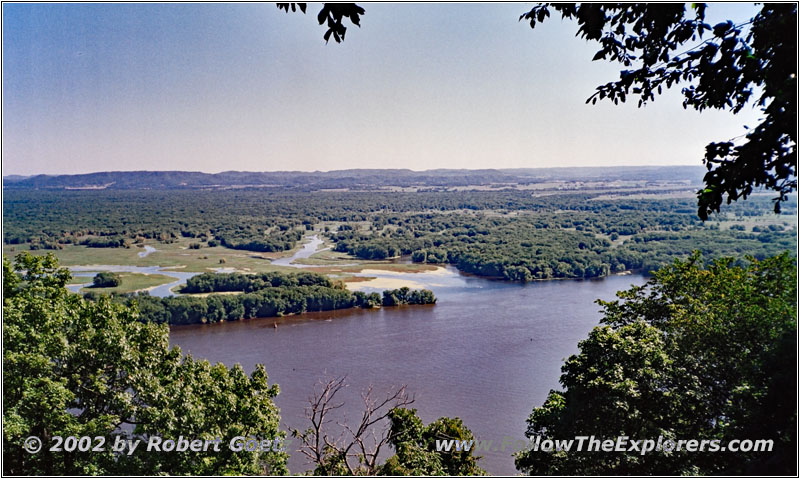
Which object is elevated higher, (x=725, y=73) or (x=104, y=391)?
(x=725, y=73)

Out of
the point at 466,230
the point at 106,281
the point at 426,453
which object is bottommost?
the point at 466,230

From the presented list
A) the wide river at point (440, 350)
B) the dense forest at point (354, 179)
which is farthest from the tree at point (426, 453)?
the dense forest at point (354, 179)

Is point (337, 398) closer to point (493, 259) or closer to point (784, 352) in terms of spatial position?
point (784, 352)

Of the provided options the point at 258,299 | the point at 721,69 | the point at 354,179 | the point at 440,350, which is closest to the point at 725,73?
the point at 721,69

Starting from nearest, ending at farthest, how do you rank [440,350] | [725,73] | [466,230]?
[725,73], [440,350], [466,230]

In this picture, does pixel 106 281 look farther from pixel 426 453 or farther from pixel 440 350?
pixel 426 453

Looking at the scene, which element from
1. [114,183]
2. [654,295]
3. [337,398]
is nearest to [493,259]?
[337,398]

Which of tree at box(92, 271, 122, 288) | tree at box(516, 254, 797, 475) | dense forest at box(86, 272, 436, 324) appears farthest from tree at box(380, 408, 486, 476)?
tree at box(92, 271, 122, 288)

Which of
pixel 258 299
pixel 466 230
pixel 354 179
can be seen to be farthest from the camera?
pixel 354 179

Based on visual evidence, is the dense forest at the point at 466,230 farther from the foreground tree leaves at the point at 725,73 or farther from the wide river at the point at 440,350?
the foreground tree leaves at the point at 725,73

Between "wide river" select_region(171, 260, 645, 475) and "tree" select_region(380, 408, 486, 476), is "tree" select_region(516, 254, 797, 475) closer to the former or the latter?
"tree" select_region(380, 408, 486, 476)
